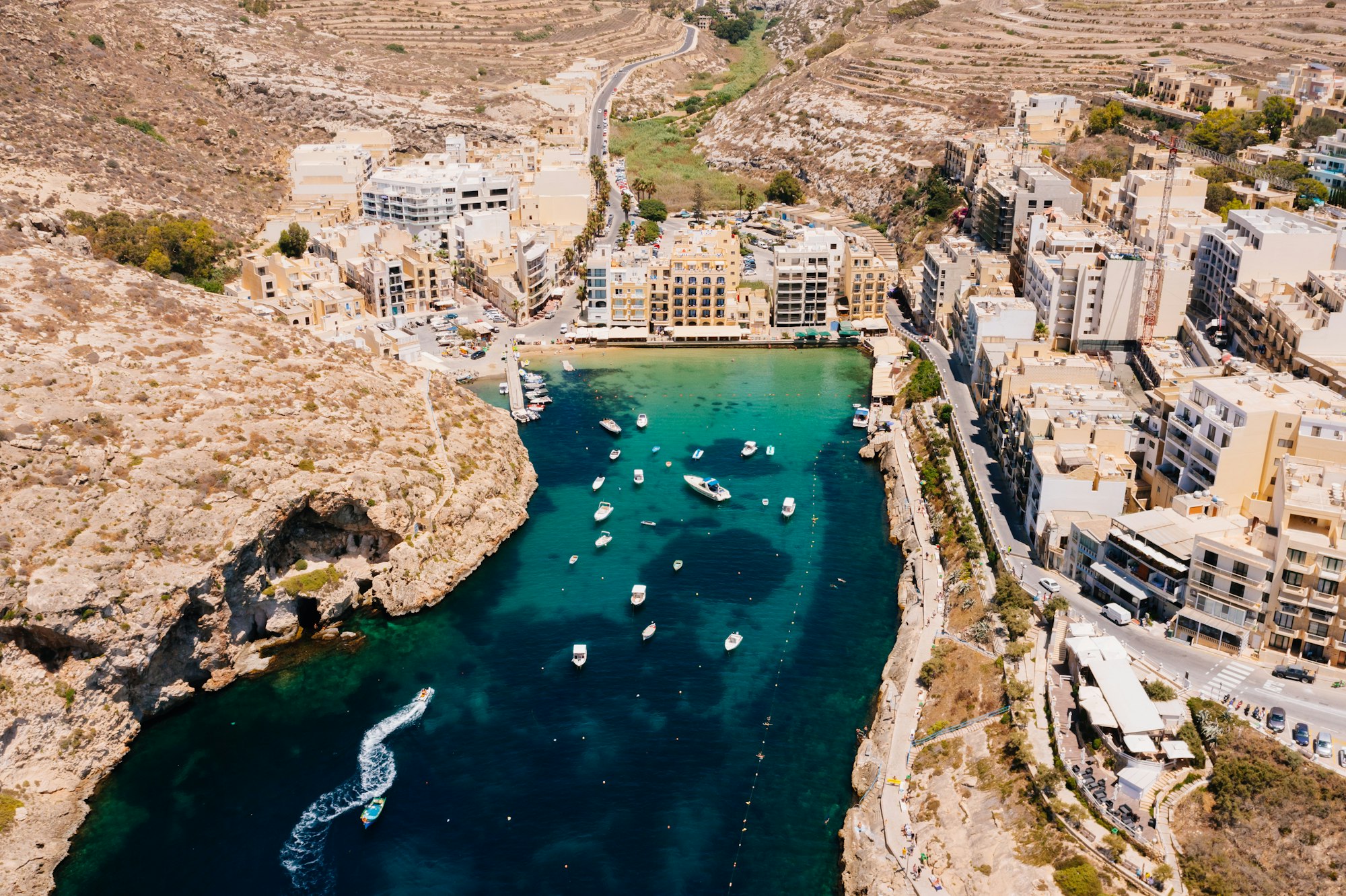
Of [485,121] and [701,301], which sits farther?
[485,121]

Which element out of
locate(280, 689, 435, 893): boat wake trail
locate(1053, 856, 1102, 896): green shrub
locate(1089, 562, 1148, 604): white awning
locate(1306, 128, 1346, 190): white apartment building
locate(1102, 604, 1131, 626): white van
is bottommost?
locate(280, 689, 435, 893): boat wake trail

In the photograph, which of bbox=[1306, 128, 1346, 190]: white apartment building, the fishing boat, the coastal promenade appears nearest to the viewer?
the coastal promenade

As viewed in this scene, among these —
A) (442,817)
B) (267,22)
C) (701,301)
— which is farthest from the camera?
(267,22)

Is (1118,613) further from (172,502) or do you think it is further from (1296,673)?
(172,502)

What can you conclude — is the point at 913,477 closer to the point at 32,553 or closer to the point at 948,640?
the point at 948,640

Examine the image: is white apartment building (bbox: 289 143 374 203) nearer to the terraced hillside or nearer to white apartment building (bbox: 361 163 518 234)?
white apartment building (bbox: 361 163 518 234)

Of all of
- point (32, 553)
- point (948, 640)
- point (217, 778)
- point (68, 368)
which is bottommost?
point (217, 778)

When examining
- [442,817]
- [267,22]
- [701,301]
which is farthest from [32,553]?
[267,22]

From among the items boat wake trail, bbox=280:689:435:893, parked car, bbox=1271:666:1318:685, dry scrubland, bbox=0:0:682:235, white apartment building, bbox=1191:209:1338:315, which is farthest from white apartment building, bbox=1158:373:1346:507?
dry scrubland, bbox=0:0:682:235
